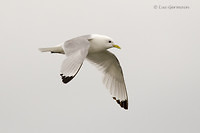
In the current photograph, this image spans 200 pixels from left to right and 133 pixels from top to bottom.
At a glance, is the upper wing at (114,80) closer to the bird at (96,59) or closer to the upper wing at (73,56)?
the bird at (96,59)

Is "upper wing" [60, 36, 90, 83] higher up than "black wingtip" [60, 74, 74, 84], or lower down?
higher up

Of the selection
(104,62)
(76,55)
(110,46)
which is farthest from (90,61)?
(76,55)

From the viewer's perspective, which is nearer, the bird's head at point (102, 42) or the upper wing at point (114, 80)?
the bird's head at point (102, 42)

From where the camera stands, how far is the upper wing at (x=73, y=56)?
21.8ft

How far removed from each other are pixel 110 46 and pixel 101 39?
0.21 meters

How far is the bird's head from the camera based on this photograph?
26.0 feet

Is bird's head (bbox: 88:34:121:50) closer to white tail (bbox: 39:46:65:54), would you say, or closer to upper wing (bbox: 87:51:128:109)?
white tail (bbox: 39:46:65:54)

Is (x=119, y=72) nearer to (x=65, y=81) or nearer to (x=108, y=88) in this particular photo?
(x=108, y=88)

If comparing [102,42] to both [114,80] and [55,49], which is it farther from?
[114,80]

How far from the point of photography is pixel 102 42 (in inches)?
313

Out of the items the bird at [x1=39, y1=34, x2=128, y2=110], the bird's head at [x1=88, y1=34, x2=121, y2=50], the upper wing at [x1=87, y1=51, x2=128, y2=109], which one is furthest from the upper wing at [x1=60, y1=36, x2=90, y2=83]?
the upper wing at [x1=87, y1=51, x2=128, y2=109]

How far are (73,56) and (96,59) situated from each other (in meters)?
1.72

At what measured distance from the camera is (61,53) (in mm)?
7980

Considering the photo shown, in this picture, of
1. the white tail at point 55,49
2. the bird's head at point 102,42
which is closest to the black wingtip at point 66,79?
the white tail at point 55,49
